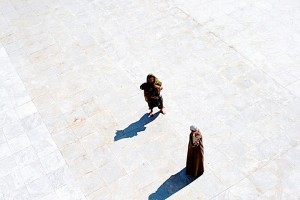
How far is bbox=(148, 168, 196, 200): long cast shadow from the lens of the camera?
298 inches

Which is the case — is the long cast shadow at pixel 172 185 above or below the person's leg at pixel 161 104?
below

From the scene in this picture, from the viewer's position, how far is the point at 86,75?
10781mm

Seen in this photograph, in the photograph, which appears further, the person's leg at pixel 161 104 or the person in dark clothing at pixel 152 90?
the person's leg at pixel 161 104

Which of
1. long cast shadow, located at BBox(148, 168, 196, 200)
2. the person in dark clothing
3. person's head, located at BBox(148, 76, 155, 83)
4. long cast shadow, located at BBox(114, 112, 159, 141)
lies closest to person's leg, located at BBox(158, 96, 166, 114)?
the person in dark clothing

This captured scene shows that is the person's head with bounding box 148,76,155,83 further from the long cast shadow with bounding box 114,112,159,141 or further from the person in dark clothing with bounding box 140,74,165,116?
the long cast shadow with bounding box 114,112,159,141

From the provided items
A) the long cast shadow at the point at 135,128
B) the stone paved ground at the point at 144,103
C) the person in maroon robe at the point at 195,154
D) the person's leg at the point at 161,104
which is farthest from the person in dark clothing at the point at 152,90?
the person in maroon robe at the point at 195,154

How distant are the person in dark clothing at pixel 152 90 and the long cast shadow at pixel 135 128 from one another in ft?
1.66

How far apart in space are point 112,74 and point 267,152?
5070mm

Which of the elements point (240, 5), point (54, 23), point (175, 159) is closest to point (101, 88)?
point (175, 159)

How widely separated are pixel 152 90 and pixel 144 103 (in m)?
1.32

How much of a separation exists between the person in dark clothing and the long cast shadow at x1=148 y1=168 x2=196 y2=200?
1848mm

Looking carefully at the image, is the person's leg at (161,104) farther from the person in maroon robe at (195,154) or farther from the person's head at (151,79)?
the person in maroon robe at (195,154)

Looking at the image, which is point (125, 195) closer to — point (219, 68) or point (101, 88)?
point (101, 88)

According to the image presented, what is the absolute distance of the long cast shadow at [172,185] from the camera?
7.57 metres
